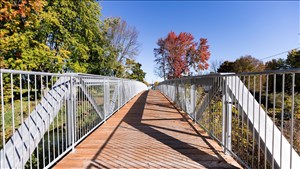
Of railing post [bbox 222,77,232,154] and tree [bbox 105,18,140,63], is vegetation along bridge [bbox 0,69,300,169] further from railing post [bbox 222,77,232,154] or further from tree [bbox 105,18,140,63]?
tree [bbox 105,18,140,63]

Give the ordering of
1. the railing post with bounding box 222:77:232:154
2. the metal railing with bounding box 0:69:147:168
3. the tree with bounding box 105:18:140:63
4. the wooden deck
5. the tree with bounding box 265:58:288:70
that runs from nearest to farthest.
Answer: the metal railing with bounding box 0:69:147:168
the wooden deck
the railing post with bounding box 222:77:232:154
the tree with bounding box 105:18:140:63
the tree with bounding box 265:58:288:70

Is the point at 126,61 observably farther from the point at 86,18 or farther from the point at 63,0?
the point at 63,0

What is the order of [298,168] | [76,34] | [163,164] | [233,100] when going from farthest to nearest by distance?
[76,34] → [233,100] → [163,164] → [298,168]

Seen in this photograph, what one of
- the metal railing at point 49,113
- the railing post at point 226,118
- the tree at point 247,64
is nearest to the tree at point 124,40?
the tree at point 247,64

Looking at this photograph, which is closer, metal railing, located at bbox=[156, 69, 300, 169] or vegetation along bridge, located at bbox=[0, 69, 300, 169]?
metal railing, located at bbox=[156, 69, 300, 169]

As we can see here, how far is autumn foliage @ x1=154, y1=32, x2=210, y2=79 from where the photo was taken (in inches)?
1156

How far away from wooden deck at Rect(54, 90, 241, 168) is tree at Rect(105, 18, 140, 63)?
19905 mm

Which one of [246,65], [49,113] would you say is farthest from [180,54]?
[49,113]

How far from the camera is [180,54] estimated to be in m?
29.6

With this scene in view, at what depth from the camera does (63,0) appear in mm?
11203

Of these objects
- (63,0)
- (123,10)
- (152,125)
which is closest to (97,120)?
(152,125)

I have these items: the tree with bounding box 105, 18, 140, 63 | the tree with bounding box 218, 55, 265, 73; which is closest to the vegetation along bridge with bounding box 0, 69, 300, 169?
the tree with bounding box 105, 18, 140, 63

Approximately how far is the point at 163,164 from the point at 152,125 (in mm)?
1832

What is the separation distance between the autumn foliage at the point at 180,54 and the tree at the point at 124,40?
6009 millimetres
